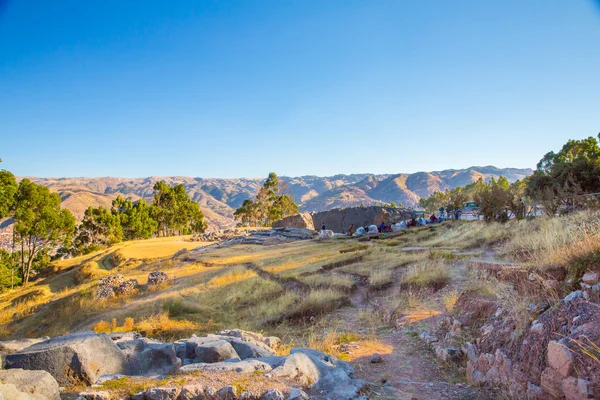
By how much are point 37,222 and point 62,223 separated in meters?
2.87

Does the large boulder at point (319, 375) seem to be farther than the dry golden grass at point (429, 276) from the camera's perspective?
No

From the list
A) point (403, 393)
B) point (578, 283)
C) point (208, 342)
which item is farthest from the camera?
point (208, 342)

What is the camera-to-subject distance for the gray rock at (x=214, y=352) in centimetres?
572

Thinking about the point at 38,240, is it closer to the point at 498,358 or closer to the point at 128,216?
the point at 128,216

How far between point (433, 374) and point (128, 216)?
63.8 meters

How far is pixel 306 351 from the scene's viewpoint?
5871 millimetres

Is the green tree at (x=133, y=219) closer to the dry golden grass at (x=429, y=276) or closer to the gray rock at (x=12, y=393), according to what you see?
the dry golden grass at (x=429, y=276)

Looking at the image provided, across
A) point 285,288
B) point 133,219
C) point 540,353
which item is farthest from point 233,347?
point 133,219

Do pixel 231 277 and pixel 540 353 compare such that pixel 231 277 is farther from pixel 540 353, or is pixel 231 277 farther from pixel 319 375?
pixel 540 353

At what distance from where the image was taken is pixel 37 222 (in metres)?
39.5

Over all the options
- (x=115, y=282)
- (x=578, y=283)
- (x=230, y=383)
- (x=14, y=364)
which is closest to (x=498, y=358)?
(x=578, y=283)

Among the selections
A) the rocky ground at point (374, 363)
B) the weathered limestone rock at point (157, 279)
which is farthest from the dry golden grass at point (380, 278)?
the weathered limestone rock at point (157, 279)

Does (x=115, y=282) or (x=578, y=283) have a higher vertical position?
(x=578, y=283)

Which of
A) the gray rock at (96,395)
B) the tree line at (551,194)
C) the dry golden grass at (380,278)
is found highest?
the tree line at (551,194)
